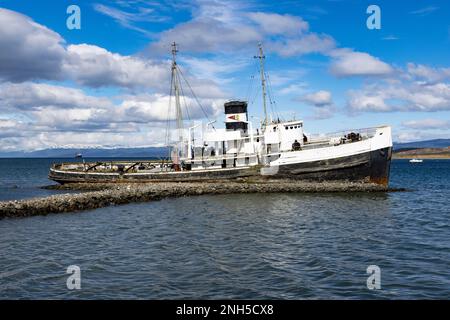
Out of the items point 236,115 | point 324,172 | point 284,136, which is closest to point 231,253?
point 324,172

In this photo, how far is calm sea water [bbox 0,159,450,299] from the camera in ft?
45.3

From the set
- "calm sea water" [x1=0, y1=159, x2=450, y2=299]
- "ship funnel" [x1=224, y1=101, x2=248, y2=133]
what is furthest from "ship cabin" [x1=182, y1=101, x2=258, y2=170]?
"calm sea water" [x1=0, y1=159, x2=450, y2=299]

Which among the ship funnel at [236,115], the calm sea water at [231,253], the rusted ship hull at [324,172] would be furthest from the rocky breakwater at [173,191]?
the ship funnel at [236,115]

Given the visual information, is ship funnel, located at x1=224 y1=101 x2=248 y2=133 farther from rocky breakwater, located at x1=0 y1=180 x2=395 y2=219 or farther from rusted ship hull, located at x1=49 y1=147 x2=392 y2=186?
rocky breakwater, located at x1=0 y1=180 x2=395 y2=219

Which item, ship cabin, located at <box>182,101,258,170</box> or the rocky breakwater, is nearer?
the rocky breakwater

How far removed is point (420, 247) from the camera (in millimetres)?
19500

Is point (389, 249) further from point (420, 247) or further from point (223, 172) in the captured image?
point (223, 172)

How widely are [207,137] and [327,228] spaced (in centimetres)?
2985

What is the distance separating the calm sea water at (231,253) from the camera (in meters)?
13.8

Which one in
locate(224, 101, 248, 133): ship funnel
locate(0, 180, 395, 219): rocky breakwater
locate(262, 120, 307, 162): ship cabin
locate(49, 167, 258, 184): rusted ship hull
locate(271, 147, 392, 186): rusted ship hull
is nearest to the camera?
locate(0, 180, 395, 219): rocky breakwater

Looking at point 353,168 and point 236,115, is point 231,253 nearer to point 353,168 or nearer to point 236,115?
point 353,168

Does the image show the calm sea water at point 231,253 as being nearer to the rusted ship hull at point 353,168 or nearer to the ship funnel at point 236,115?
the rusted ship hull at point 353,168
